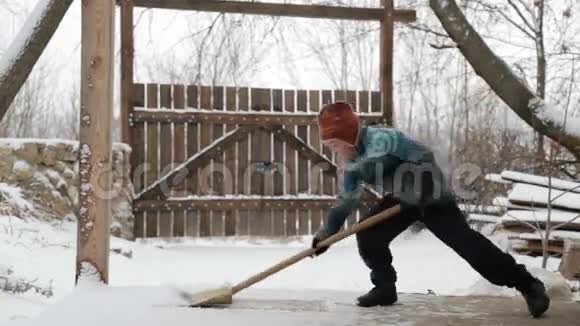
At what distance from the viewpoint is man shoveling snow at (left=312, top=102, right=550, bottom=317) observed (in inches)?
125

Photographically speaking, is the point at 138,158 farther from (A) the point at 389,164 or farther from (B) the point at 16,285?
(A) the point at 389,164

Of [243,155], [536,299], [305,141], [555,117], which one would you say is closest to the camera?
[536,299]

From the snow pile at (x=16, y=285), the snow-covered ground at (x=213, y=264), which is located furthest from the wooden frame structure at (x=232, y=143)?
the snow pile at (x=16, y=285)

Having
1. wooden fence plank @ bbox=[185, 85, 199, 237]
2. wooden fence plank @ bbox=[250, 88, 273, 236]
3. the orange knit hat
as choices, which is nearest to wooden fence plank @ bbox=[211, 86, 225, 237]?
wooden fence plank @ bbox=[185, 85, 199, 237]

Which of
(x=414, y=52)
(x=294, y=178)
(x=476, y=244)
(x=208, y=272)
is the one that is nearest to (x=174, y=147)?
(x=294, y=178)

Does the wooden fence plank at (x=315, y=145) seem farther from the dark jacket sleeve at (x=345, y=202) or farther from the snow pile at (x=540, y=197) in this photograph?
the dark jacket sleeve at (x=345, y=202)

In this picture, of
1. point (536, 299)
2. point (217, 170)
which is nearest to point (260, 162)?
point (217, 170)

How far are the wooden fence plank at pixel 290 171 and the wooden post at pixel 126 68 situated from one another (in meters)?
1.83

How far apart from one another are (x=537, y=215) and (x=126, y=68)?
4582 mm

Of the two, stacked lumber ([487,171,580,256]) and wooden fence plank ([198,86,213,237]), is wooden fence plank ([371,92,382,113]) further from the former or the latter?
stacked lumber ([487,171,580,256])

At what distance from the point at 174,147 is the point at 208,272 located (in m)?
2.03

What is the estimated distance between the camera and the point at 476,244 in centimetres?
320

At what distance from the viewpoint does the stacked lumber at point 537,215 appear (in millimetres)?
6164

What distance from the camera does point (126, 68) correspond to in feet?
25.4
